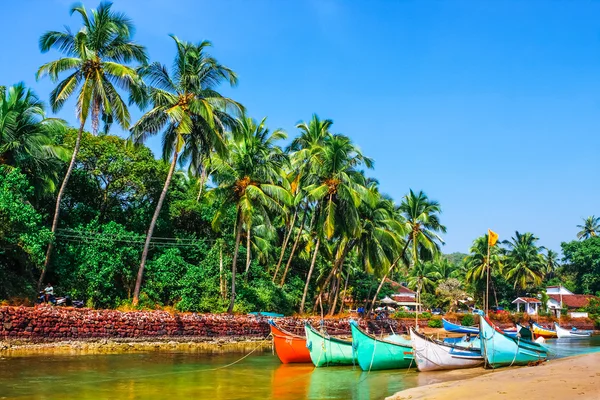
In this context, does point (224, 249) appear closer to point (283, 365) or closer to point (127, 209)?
point (127, 209)

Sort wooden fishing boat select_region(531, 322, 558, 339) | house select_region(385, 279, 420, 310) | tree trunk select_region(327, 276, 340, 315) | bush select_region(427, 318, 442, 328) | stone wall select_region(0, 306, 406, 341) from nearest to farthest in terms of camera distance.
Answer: stone wall select_region(0, 306, 406, 341) < tree trunk select_region(327, 276, 340, 315) < wooden fishing boat select_region(531, 322, 558, 339) < bush select_region(427, 318, 442, 328) < house select_region(385, 279, 420, 310)

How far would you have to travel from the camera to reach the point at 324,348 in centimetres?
2161

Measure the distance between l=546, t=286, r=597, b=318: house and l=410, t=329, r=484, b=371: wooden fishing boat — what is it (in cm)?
4426

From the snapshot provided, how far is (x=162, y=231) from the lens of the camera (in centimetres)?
3416

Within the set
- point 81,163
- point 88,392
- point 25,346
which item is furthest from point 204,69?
point 88,392

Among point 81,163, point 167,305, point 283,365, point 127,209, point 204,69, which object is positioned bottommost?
point 283,365

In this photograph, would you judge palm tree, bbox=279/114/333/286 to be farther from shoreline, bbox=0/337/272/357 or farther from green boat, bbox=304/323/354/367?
green boat, bbox=304/323/354/367

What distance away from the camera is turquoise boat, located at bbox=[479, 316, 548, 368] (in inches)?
805

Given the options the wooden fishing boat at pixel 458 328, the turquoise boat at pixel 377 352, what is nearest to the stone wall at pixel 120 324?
the turquoise boat at pixel 377 352

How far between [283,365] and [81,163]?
17.3m

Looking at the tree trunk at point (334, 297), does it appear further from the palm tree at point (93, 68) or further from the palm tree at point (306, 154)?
the palm tree at point (93, 68)

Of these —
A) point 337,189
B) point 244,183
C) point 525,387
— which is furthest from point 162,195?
point 525,387

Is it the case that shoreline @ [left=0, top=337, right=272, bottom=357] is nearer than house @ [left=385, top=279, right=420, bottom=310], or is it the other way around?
shoreline @ [left=0, top=337, right=272, bottom=357]

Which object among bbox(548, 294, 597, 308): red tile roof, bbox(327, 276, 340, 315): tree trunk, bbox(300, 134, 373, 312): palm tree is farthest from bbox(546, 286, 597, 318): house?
bbox(300, 134, 373, 312): palm tree
